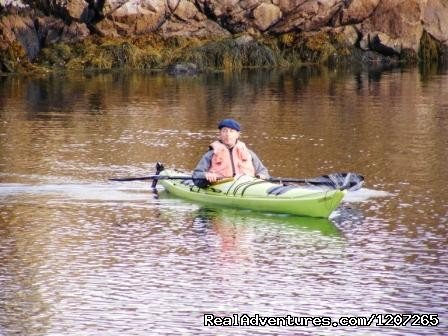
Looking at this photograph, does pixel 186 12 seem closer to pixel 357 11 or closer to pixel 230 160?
pixel 357 11

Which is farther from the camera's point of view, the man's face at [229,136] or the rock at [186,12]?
the rock at [186,12]

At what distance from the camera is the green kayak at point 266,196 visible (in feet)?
72.6

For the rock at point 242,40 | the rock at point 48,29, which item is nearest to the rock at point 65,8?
the rock at point 48,29

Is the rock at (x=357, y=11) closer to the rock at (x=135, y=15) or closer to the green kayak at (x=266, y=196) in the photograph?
the rock at (x=135, y=15)

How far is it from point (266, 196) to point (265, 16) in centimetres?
5012

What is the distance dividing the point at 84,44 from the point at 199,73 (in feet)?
20.4

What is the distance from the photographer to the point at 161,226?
21.7m

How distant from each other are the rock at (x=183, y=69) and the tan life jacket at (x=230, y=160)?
40.9 m

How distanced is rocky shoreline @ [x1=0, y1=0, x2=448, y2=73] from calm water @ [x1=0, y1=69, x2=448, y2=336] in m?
24.2

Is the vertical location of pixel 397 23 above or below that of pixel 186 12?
below

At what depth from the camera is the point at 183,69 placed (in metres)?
65.6

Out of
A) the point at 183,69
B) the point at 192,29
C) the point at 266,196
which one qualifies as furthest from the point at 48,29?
the point at 266,196

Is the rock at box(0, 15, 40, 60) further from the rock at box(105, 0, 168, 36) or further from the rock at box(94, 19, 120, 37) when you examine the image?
the rock at box(105, 0, 168, 36)

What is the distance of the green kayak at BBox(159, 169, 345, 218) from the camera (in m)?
22.1
